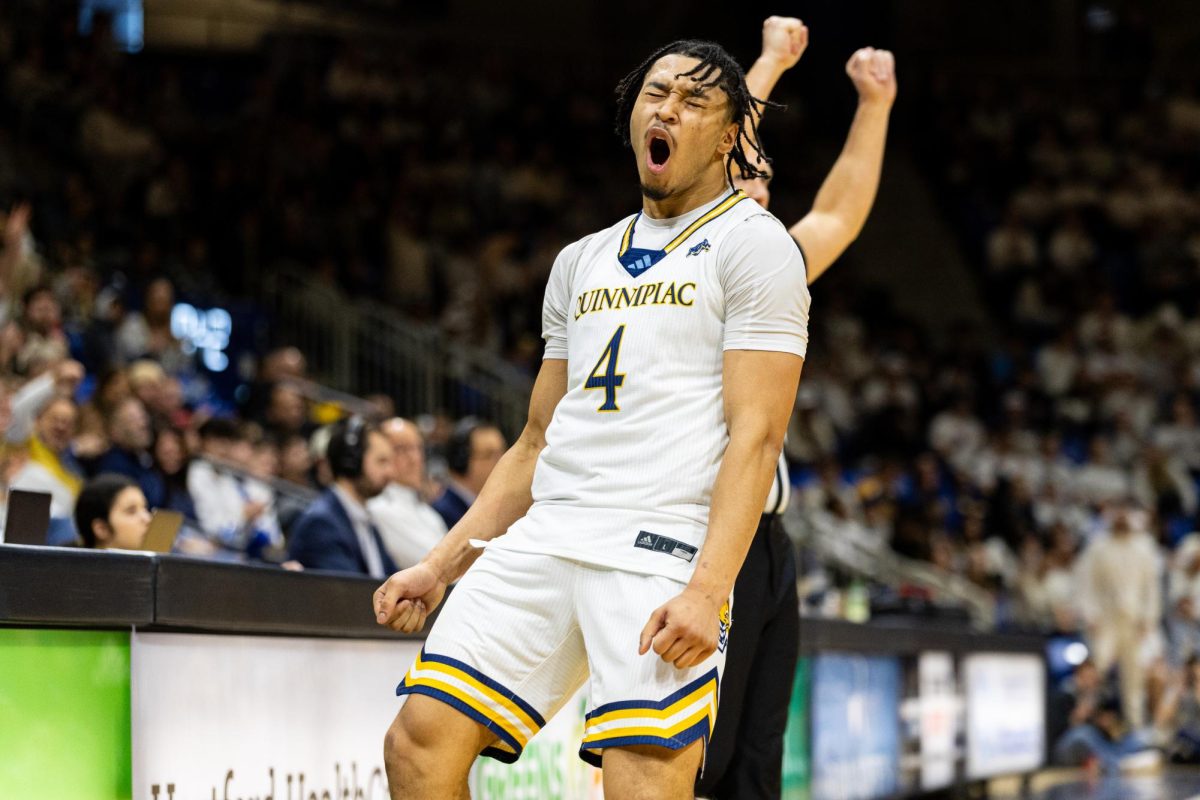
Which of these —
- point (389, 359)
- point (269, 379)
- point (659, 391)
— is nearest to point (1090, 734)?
point (269, 379)

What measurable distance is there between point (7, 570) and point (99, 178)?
422 inches

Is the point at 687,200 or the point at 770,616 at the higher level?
the point at 687,200

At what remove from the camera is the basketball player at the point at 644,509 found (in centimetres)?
287

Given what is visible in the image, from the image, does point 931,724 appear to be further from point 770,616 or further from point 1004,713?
point 770,616

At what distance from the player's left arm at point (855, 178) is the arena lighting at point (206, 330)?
27.2 feet

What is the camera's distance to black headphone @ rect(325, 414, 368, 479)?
254 inches

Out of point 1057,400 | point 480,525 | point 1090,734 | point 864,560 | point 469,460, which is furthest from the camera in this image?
point 1057,400

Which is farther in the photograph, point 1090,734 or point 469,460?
point 1090,734

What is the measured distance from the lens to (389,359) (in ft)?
46.0

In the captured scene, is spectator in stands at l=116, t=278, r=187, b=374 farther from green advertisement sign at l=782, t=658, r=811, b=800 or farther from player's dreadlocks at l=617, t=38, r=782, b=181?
player's dreadlocks at l=617, t=38, r=782, b=181

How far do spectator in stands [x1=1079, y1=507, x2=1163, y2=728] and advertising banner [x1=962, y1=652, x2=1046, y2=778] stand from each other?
3.71 m

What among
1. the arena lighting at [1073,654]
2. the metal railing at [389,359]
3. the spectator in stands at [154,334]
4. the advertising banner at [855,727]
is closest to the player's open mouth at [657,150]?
the advertising banner at [855,727]

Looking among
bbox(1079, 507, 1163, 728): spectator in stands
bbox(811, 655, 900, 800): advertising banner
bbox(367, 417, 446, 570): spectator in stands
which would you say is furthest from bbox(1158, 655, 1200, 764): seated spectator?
bbox(367, 417, 446, 570): spectator in stands

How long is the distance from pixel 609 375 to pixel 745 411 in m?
0.28
